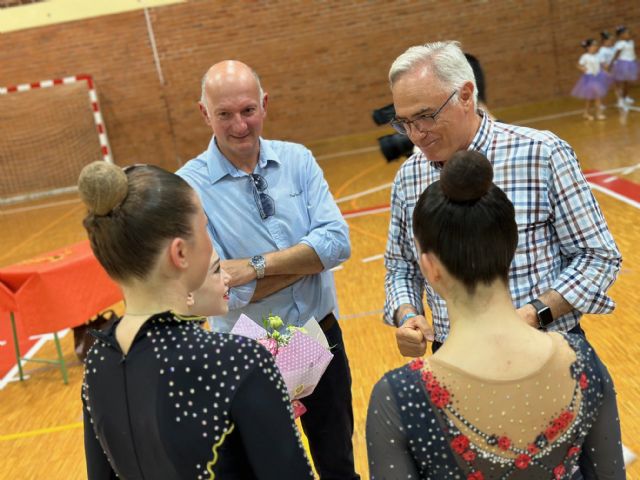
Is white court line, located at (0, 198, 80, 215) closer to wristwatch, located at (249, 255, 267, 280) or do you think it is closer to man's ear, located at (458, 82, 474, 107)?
wristwatch, located at (249, 255, 267, 280)

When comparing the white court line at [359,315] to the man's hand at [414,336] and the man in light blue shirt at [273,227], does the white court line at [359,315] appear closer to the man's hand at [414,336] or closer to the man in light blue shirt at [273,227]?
the man in light blue shirt at [273,227]

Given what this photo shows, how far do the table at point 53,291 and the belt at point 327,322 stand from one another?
8.77ft

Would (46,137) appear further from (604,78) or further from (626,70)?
(626,70)

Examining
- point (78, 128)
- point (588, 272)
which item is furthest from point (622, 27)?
point (588, 272)

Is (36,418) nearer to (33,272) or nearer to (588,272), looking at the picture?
(33,272)

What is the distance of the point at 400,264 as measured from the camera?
2.62 m

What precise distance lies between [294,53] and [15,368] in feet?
33.8

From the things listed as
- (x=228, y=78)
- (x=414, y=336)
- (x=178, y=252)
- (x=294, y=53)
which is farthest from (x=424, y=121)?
(x=294, y=53)

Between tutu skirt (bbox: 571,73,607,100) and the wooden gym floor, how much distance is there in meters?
1.36

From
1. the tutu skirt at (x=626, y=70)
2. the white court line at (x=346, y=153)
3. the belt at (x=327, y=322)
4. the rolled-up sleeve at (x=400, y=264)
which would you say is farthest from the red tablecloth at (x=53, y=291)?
the tutu skirt at (x=626, y=70)

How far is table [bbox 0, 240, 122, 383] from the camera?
17.4 feet

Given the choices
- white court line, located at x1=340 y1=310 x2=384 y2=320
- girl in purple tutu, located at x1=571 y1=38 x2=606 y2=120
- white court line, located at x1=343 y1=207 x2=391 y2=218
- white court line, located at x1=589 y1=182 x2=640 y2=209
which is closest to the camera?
white court line, located at x1=340 y1=310 x2=384 y2=320

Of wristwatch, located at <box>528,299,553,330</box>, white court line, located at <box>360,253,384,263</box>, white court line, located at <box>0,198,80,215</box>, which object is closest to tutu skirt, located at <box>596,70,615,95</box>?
white court line, located at <box>360,253,384,263</box>

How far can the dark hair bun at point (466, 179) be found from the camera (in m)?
1.50
